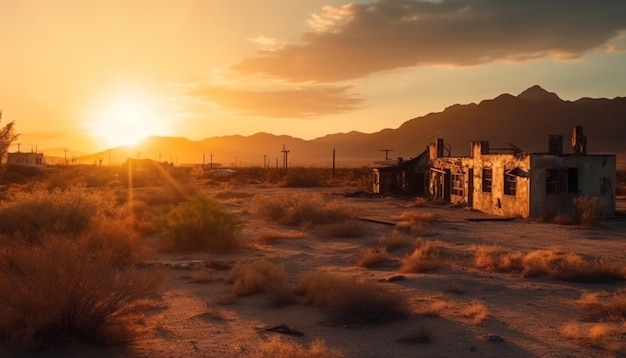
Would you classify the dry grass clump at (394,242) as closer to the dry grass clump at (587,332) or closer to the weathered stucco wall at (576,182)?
the dry grass clump at (587,332)

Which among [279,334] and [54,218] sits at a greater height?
[54,218]

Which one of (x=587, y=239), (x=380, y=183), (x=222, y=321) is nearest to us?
(x=222, y=321)

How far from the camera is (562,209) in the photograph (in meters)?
27.8

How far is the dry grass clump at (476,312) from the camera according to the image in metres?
9.61

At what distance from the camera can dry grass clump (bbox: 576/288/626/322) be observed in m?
9.78

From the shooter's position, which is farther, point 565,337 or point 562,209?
point 562,209

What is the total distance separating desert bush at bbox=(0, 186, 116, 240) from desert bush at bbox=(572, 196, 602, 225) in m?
19.2

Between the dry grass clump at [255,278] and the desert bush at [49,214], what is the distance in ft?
20.0

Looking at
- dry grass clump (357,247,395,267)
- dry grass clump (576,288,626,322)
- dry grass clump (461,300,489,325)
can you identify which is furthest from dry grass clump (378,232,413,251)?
dry grass clump (461,300,489,325)

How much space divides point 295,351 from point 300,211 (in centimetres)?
1756

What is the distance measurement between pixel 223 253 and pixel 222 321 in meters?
7.48

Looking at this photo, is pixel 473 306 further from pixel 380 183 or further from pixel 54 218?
pixel 380 183

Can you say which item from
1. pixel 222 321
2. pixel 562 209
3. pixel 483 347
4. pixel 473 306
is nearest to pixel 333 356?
pixel 483 347

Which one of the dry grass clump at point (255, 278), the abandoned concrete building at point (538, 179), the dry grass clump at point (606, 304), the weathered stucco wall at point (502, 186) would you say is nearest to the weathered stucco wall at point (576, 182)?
the abandoned concrete building at point (538, 179)
